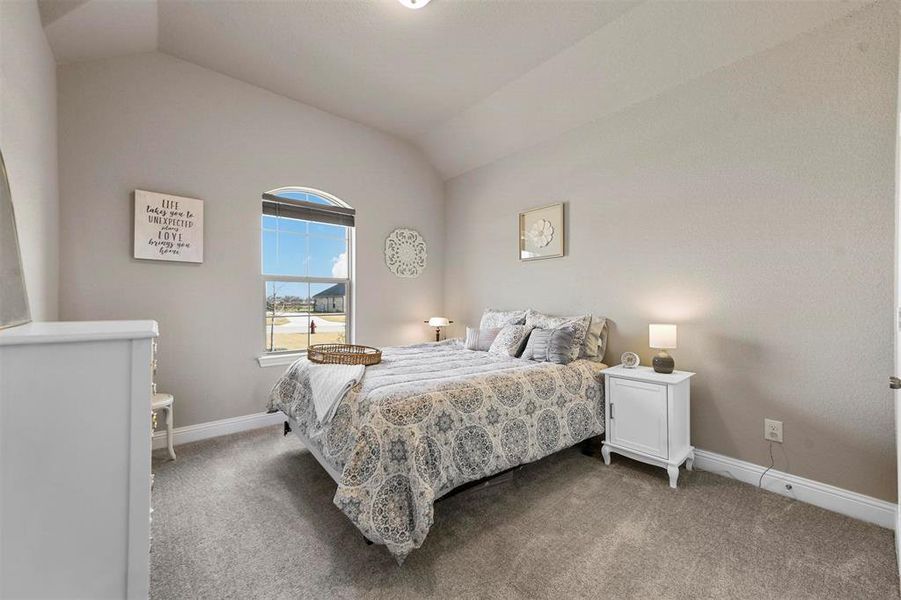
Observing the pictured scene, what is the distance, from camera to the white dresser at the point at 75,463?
900mm

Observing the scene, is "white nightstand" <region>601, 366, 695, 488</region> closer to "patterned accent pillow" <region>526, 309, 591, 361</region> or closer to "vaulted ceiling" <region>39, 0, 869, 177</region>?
"patterned accent pillow" <region>526, 309, 591, 361</region>

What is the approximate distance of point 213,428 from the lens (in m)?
3.06

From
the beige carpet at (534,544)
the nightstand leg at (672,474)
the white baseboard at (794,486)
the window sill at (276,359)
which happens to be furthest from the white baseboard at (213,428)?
the nightstand leg at (672,474)

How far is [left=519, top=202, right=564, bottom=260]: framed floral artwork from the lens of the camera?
345cm

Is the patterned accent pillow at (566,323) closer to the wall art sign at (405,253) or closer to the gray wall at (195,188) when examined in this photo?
the wall art sign at (405,253)

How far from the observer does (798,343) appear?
7.15 feet

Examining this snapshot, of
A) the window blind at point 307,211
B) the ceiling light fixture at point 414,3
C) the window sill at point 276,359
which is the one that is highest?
the ceiling light fixture at point 414,3

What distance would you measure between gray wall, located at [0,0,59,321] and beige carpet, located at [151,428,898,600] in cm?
142

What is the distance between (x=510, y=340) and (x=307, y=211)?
2.36 m

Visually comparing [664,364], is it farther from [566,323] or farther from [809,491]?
[809,491]

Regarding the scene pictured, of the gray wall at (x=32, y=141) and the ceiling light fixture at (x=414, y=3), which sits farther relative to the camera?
the ceiling light fixture at (x=414, y=3)

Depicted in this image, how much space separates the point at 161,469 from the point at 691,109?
445 centimetres

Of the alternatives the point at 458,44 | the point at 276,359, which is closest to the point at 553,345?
the point at 458,44

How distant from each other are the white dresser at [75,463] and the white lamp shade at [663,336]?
2.69m
